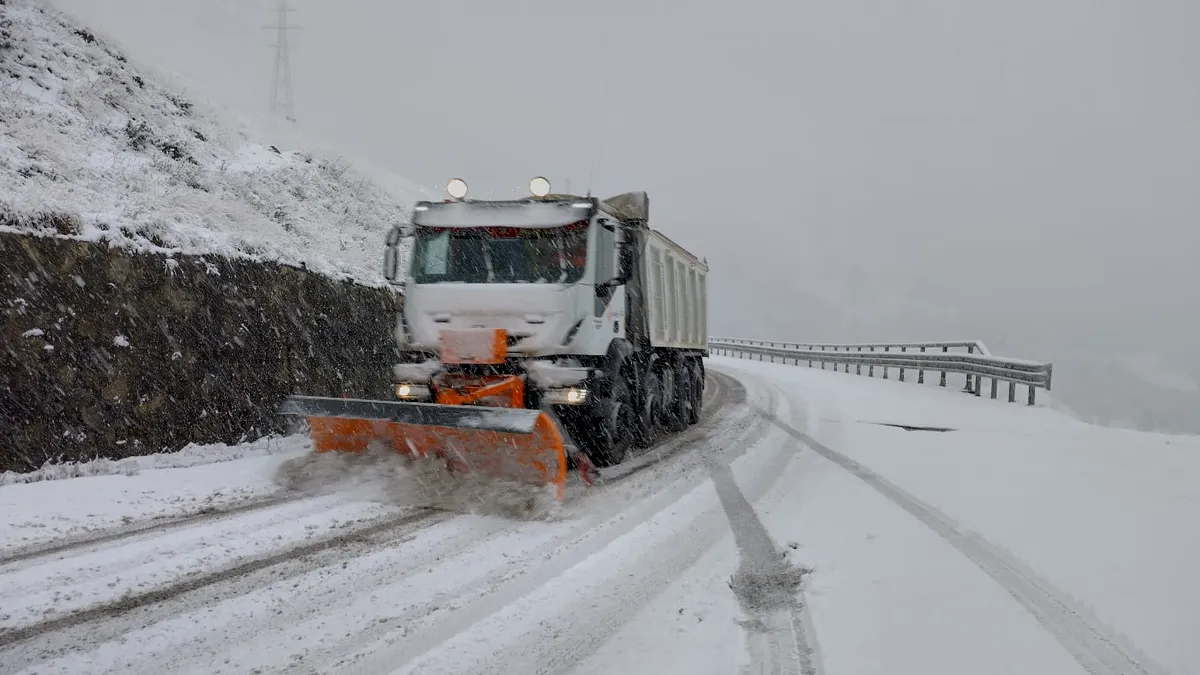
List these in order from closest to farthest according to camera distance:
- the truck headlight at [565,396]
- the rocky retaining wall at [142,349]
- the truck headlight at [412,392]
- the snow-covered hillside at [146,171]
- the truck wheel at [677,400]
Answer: the rocky retaining wall at [142,349]
the truck headlight at [565,396]
the truck headlight at [412,392]
the snow-covered hillside at [146,171]
the truck wheel at [677,400]

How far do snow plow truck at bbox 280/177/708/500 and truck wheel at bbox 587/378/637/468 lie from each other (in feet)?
0.05

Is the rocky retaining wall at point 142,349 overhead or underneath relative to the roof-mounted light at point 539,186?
underneath

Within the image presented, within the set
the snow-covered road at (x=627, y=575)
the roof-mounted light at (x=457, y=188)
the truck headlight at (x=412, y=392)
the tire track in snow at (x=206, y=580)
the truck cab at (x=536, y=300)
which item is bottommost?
the tire track in snow at (x=206, y=580)

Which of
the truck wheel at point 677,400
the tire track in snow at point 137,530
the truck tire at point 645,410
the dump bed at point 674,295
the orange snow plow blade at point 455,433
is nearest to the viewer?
the tire track in snow at point 137,530

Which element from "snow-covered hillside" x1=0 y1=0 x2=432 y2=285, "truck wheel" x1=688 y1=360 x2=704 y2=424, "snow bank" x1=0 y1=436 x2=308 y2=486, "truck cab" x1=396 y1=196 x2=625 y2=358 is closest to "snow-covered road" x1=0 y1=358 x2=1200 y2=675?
"snow bank" x1=0 y1=436 x2=308 y2=486

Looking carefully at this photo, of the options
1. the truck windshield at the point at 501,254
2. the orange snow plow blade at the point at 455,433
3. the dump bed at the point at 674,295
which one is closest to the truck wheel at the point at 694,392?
the dump bed at the point at 674,295

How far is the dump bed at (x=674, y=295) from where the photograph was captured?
30.3ft

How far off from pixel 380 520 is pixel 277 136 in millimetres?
21230

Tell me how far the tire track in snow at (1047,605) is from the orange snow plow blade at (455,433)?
277 cm

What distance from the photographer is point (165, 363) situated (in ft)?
23.6

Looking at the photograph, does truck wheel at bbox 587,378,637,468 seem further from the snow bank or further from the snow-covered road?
the snow bank

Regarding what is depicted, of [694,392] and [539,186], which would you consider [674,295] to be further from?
[539,186]

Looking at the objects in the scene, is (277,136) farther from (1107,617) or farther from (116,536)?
(1107,617)

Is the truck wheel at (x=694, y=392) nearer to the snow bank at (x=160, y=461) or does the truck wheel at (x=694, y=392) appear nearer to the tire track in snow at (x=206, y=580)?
the snow bank at (x=160, y=461)
